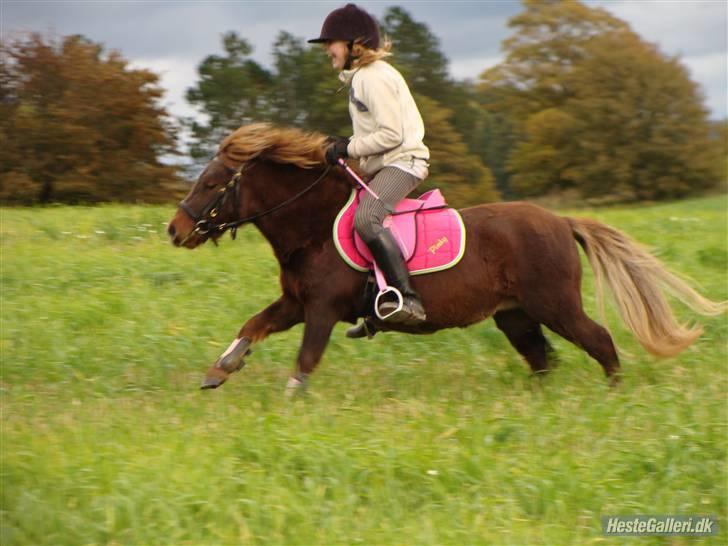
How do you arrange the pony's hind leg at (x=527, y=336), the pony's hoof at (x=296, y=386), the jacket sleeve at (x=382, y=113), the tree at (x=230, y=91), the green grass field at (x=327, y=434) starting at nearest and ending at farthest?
the green grass field at (x=327, y=434) → the jacket sleeve at (x=382, y=113) → the pony's hoof at (x=296, y=386) → the pony's hind leg at (x=527, y=336) → the tree at (x=230, y=91)

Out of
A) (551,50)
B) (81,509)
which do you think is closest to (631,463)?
(81,509)

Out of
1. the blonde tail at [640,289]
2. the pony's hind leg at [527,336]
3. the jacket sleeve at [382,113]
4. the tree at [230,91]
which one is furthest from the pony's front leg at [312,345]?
the tree at [230,91]

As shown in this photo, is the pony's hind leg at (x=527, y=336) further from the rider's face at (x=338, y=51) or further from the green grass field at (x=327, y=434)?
the rider's face at (x=338, y=51)

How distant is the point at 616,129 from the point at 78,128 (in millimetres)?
29645

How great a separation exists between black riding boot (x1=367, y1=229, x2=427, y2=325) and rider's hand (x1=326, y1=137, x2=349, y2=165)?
25.2 inches

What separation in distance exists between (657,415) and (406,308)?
1788 millimetres

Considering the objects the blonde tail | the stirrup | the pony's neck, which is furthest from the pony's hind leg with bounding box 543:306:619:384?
the pony's neck

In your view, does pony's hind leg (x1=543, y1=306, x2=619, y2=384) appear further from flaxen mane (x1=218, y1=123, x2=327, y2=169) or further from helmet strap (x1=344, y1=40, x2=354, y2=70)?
helmet strap (x1=344, y1=40, x2=354, y2=70)

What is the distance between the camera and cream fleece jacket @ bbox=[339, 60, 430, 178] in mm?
6262

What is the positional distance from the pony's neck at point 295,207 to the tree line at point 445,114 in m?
15.8

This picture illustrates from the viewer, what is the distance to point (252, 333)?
6.54m

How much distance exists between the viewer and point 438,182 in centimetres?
2945

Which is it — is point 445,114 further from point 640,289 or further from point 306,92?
point 640,289

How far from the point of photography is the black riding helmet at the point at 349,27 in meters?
6.27
